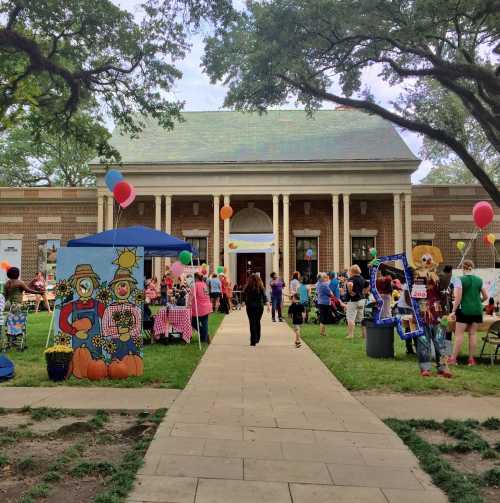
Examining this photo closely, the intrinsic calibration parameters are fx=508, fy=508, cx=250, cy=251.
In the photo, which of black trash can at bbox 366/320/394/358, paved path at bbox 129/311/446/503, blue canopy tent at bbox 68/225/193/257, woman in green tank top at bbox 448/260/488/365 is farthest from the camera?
blue canopy tent at bbox 68/225/193/257

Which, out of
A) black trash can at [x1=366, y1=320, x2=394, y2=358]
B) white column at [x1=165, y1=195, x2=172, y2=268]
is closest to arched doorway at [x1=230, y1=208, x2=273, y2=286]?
white column at [x1=165, y1=195, x2=172, y2=268]

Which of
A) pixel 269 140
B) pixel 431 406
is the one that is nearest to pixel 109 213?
pixel 269 140

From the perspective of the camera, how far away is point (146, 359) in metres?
9.94

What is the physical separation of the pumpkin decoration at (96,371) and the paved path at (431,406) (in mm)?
3889

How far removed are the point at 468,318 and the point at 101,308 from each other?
656cm

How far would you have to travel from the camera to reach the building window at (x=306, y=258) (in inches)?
1147

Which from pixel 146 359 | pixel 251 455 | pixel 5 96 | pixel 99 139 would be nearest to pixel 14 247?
pixel 99 139

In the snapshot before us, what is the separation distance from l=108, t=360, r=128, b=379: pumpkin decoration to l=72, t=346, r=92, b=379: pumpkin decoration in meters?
0.37

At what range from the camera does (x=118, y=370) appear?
8.02m

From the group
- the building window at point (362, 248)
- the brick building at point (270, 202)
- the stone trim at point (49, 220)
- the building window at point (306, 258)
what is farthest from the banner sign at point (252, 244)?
the stone trim at point (49, 220)

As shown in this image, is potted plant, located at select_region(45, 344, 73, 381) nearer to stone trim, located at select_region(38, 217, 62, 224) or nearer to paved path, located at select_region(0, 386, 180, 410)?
paved path, located at select_region(0, 386, 180, 410)

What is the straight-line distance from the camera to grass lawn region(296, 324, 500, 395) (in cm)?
753

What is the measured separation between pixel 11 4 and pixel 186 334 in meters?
8.08

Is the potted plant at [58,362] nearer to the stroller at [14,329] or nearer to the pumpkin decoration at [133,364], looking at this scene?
the pumpkin decoration at [133,364]
